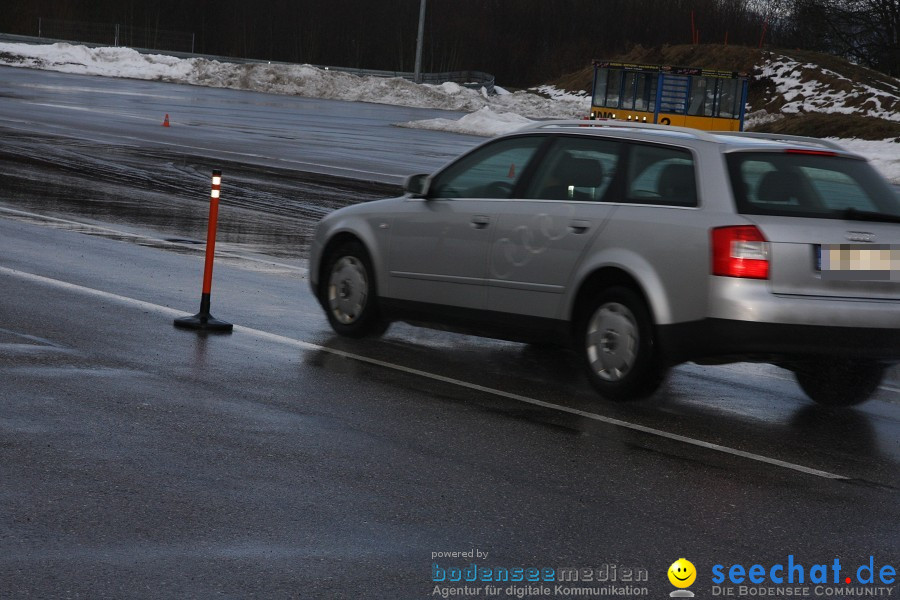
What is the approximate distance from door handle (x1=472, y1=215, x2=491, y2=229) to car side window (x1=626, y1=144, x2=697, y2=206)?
1.00m

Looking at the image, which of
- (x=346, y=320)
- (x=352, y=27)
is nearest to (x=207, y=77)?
(x=352, y=27)

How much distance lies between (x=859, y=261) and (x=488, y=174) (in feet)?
9.23

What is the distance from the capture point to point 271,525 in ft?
16.7

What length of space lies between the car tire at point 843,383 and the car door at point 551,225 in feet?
4.97

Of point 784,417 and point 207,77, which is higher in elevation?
point 207,77

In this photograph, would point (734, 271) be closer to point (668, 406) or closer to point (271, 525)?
point (668, 406)

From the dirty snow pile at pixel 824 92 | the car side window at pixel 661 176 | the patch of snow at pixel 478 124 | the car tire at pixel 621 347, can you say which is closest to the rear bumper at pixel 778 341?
the car tire at pixel 621 347

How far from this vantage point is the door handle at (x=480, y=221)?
27.9 ft

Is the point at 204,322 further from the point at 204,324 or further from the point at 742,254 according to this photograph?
the point at 742,254

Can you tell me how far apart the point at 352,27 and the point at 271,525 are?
4832 inches

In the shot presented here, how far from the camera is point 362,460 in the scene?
20.1 feet

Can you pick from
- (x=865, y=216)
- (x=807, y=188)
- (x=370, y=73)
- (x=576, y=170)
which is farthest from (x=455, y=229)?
(x=370, y=73)

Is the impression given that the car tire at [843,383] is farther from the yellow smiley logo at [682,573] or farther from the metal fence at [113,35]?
the metal fence at [113,35]

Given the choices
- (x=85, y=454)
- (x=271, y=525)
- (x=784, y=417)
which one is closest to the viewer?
(x=271, y=525)
